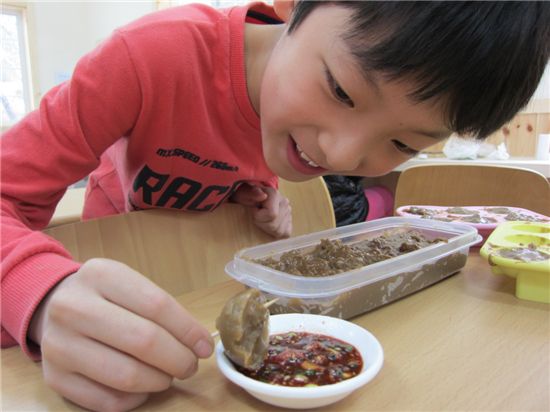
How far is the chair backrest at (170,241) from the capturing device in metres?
0.79

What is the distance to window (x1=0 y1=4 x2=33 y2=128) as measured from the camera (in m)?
3.30

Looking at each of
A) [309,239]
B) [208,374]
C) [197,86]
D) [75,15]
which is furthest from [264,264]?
[75,15]

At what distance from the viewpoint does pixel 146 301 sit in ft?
1.33

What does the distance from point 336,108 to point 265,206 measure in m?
0.47

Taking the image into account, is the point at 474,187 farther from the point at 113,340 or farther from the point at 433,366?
the point at 113,340

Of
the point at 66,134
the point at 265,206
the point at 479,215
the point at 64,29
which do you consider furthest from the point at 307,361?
the point at 64,29

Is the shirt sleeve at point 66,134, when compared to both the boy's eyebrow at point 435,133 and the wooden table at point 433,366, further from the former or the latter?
the boy's eyebrow at point 435,133

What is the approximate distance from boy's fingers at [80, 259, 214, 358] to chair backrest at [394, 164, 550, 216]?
3.92 ft

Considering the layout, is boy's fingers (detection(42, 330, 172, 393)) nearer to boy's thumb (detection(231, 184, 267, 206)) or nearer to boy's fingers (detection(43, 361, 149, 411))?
boy's fingers (detection(43, 361, 149, 411))

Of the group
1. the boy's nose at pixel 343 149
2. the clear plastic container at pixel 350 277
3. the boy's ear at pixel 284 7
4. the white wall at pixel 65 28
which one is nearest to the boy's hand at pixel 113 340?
the clear plastic container at pixel 350 277

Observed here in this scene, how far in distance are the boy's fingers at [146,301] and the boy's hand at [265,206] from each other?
24.6 inches

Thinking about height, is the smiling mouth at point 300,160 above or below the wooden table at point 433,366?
above

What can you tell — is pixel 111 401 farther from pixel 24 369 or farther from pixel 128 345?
pixel 24 369

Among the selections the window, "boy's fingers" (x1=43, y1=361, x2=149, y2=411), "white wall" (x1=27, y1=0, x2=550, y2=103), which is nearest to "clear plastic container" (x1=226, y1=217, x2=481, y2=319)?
"boy's fingers" (x1=43, y1=361, x2=149, y2=411)
